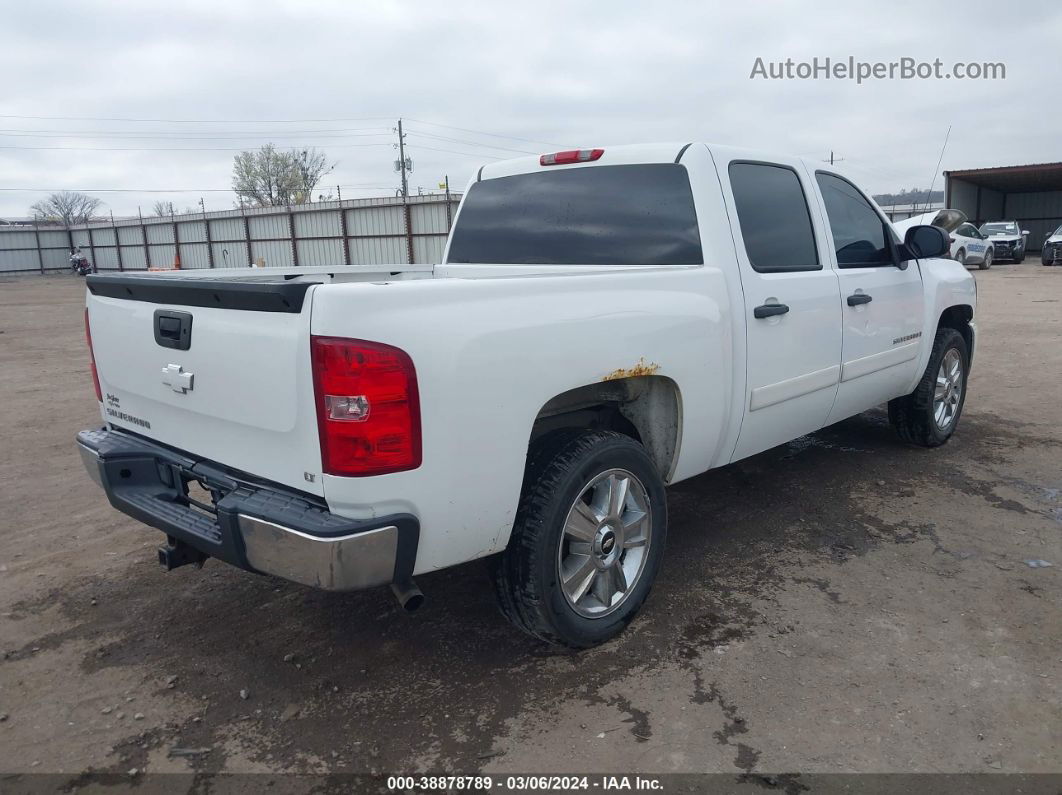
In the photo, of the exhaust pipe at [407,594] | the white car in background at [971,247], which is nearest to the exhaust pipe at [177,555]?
the exhaust pipe at [407,594]

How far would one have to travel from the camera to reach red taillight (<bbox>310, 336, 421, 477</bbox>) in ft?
7.70

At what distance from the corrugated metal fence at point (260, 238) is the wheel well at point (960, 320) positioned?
2097cm

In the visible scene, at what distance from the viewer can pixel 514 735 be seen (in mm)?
2686

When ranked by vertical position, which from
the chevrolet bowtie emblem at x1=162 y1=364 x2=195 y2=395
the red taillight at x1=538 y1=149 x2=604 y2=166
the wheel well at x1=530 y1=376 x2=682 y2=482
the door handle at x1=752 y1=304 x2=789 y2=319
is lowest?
the wheel well at x1=530 y1=376 x2=682 y2=482

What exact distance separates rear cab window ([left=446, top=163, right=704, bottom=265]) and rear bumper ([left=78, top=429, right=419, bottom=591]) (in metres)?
1.90

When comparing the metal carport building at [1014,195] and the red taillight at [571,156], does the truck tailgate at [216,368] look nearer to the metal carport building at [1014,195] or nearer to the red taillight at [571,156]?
the red taillight at [571,156]

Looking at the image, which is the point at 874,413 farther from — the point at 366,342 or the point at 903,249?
the point at 366,342

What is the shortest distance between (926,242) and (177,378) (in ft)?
13.9

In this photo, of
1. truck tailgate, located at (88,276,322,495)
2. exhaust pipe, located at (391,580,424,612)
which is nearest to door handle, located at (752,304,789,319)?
exhaust pipe, located at (391,580,424,612)

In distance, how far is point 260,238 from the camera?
34.8 metres

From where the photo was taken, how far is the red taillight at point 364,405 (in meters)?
2.35

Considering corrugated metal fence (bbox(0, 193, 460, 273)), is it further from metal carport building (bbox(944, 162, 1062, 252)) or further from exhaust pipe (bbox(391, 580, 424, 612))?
exhaust pipe (bbox(391, 580, 424, 612))

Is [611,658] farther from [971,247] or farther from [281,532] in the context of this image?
[971,247]

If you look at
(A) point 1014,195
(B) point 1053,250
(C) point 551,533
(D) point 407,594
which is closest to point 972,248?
(B) point 1053,250
